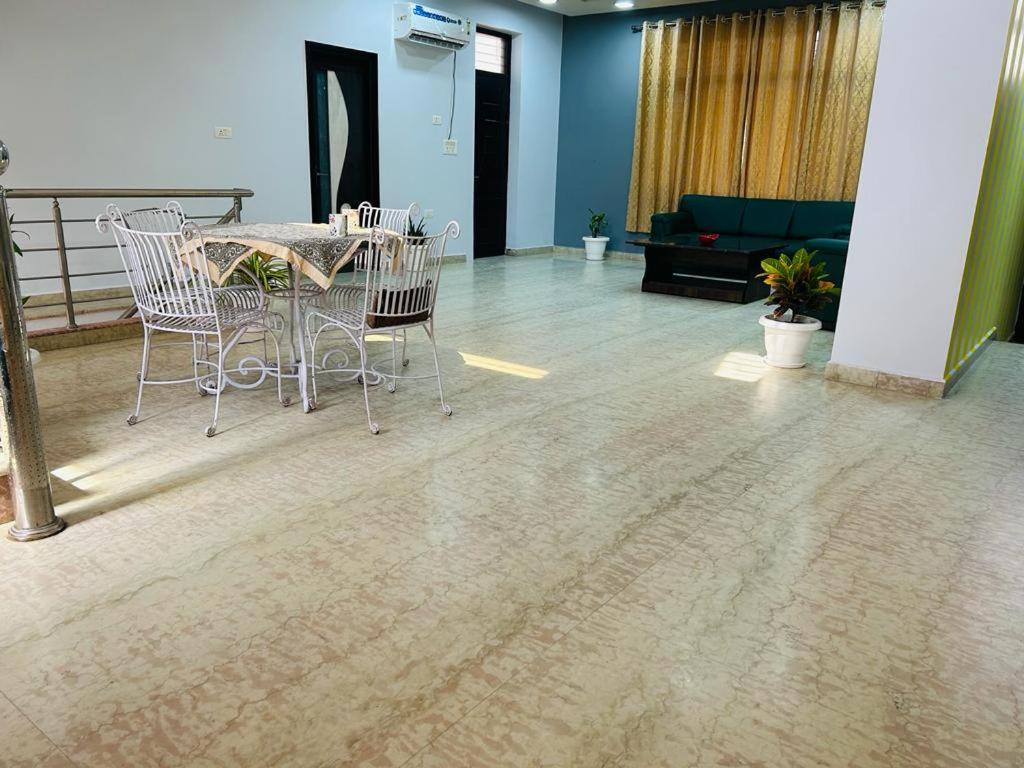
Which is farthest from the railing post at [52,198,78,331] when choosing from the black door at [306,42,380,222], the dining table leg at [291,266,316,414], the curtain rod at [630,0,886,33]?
the curtain rod at [630,0,886,33]

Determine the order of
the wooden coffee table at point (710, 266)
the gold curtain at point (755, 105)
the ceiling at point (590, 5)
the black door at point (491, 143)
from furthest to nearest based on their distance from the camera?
the black door at point (491, 143) < the ceiling at point (590, 5) < the gold curtain at point (755, 105) < the wooden coffee table at point (710, 266)

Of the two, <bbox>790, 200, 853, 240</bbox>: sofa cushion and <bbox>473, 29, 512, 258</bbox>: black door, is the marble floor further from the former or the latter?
<bbox>473, 29, 512, 258</bbox>: black door

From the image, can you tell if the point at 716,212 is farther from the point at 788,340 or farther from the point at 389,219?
the point at 389,219

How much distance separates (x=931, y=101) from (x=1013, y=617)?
2.85m

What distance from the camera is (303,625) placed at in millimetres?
1940

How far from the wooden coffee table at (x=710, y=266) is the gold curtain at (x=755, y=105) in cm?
145

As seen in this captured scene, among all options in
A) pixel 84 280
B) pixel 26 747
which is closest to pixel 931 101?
pixel 26 747

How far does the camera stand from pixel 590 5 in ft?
30.6

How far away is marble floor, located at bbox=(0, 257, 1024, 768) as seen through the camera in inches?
63.1

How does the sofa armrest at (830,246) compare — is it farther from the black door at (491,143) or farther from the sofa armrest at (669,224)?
the black door at (491,143)

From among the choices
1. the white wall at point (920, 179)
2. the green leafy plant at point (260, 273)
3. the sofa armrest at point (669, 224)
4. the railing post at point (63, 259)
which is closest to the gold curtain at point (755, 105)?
the sofa armrest at point (669, 224)

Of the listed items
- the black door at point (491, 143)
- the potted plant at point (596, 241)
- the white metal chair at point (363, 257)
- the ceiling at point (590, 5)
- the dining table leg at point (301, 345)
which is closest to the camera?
the dining table leg at point (301, 345)

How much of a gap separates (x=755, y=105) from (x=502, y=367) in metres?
6.11

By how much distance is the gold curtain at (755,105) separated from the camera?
27.0 feet
